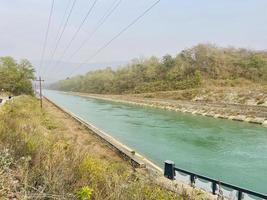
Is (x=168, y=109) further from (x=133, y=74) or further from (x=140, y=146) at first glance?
(x=133, y=74)

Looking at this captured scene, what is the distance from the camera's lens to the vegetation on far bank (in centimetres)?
6519

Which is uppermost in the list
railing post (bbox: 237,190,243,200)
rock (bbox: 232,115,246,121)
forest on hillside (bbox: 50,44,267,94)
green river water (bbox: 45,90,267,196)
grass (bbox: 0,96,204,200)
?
forest on hillside (bbox: 50,44,267,94)

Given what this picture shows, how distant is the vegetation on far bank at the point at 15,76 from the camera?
6519 centimetres

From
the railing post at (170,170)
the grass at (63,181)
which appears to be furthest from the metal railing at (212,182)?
the grass at (63,181)

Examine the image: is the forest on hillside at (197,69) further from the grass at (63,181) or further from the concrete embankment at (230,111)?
the grass at (63,181)

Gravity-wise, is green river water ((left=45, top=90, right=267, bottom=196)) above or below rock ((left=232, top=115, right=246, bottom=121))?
below

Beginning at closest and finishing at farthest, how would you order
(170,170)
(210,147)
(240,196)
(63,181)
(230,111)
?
(63,181) → (240,196) → (170,170) → (210,147) → (230,111)

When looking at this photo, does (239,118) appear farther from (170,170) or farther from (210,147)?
(170,170)

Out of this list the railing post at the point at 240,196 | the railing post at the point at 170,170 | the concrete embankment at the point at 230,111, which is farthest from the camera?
the concrete embankment at the point at 230,111

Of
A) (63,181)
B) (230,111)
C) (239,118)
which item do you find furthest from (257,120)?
(63,181)

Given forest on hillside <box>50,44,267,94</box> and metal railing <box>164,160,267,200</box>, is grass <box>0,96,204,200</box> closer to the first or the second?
metal railing <box>164,160,267,200</box>

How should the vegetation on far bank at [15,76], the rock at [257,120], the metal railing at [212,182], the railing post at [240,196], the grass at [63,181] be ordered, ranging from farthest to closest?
the vegetation on far bank at [15,76] < the rock at [257,120] < the railing post at [240,196] < the metal railing at [212,182] < the grass at [63,181]

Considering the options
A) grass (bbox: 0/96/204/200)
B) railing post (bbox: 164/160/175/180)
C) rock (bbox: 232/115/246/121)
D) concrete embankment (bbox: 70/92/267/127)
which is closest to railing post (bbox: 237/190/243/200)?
railing post (bbox: 164/160/175/180)

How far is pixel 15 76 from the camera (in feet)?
214
